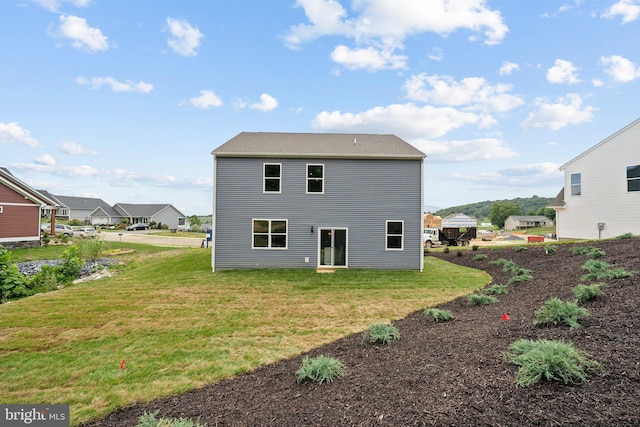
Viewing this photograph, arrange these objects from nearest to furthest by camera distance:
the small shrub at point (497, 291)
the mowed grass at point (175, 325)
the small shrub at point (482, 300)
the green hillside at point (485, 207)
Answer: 1. the mowed grass at point (175, 325)
2. the small shrub at point (482, 300)
3. the small shrub at point (497, 291)
4. the green hillside at point (485, 207)

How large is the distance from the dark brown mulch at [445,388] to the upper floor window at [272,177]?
28.1 feet

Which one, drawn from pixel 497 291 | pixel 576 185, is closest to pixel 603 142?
pixel 576 185

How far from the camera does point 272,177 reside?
12.6 meters

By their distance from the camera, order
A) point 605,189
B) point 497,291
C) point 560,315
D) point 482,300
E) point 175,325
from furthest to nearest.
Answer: point 605,189 → point 497,291 → point 482,300 → point 175,325 → point 560,315

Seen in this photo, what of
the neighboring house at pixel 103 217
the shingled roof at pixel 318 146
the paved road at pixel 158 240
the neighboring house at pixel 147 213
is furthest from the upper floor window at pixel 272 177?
the neighboring house at pixel 103 217

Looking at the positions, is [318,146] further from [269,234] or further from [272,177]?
[269,234]

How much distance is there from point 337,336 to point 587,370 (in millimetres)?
3652

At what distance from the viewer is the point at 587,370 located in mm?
2734

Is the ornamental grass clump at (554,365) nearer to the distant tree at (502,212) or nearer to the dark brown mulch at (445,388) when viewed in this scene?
the dark brown mulch at (445,388)

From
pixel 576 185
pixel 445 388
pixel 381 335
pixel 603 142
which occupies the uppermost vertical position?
pixel 603 142

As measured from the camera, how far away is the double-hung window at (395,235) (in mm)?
12562

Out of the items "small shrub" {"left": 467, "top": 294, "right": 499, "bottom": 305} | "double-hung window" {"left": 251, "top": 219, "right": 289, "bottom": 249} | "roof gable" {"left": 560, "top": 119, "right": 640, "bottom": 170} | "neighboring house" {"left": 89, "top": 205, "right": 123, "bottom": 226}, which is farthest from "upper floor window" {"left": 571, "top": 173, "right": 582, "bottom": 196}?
"neighboring house" {"left": 89, "top": 205, "right": 123, "bottom": 226}

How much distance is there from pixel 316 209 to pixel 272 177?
2.35 metres

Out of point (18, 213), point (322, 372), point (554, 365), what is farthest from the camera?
point (18, 213)
